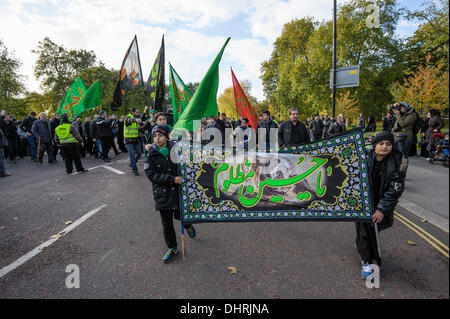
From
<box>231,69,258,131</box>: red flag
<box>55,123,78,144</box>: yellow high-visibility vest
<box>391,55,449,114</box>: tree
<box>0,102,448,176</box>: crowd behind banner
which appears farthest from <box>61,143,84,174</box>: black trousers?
<box>391,55,449,114</box>: tree

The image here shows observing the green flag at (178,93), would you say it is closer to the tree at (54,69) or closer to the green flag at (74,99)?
the green flag at (74,99)

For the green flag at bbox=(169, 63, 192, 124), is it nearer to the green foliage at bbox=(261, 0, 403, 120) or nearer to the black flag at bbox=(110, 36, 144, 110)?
the black flag at bbox=(110, 36, 144, 110)

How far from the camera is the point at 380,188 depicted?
271 cm

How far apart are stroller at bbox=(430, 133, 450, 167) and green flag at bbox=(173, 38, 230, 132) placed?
889 cm

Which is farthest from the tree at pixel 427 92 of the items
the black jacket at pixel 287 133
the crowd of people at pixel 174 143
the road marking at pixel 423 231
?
the road marking at pixel 423 231

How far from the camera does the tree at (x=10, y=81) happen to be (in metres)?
27.0

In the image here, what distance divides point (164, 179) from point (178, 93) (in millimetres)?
3665

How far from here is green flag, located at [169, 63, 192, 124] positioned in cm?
555

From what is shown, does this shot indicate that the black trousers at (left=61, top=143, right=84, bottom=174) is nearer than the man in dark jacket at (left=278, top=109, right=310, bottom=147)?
No

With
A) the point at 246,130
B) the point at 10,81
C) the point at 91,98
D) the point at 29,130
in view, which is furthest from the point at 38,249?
the point at 10,81

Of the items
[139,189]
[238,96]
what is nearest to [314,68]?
[238,96]

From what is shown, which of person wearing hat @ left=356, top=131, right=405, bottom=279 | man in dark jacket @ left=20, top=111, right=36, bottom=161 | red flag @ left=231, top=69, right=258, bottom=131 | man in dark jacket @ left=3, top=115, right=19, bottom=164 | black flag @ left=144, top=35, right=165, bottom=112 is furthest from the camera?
man in dark jacket @ left=20, top=111, right=36, bottom=161

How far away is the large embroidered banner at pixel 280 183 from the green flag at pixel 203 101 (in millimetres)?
586

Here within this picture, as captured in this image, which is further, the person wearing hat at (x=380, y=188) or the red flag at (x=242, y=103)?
the red flag at (x=242, y=103)
